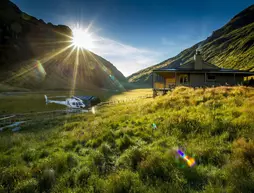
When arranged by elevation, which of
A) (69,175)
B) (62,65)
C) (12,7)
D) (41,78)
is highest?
(12,7)

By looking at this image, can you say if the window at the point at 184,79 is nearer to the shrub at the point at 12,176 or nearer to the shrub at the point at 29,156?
the shrub at the point at 29,156

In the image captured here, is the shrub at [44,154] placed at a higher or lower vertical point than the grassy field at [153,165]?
lower

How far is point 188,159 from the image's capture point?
449 centimetres

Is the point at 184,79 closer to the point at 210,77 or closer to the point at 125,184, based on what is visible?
the point at 210,77

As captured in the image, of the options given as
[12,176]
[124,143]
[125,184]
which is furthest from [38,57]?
[125,184]

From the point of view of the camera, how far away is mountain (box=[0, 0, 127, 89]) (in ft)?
268

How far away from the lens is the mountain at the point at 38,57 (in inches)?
3221

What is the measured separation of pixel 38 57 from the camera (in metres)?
99.4

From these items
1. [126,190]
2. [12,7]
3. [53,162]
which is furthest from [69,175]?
[12,7]

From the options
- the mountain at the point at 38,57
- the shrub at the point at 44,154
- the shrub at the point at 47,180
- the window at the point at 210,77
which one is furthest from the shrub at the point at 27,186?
the mountain at the point at 38,57

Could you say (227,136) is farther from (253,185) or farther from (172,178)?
(172,178)

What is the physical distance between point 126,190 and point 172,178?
46.6 inches

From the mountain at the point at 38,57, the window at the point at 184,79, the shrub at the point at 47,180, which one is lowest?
the shrub at the point at 47,180

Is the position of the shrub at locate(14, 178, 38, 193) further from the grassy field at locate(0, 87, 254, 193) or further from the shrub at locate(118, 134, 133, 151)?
the shrub at locate(118, 134, 133, 151)
